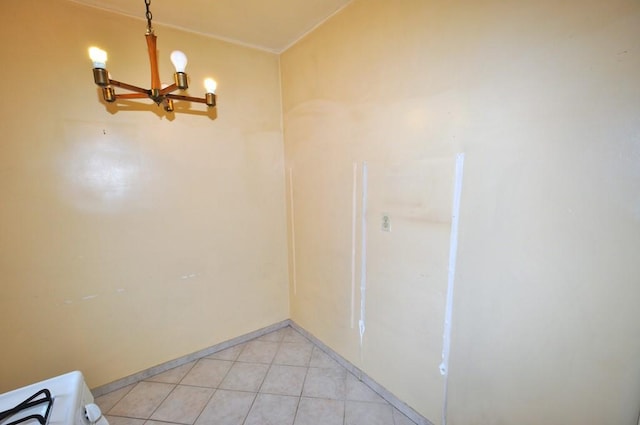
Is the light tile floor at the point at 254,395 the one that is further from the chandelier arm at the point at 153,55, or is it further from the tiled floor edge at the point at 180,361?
the chandelier arm at the point at 153,55

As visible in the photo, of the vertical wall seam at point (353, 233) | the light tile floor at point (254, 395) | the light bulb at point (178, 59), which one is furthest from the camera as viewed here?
the vertical wall seam at point (353, 233)

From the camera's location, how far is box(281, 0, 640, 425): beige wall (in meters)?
0.96

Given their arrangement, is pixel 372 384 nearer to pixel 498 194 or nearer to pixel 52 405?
pixel 498 194

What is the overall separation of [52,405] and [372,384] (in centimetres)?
182

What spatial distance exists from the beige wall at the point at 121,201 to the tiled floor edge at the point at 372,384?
681 mm

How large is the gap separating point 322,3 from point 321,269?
2005 mm

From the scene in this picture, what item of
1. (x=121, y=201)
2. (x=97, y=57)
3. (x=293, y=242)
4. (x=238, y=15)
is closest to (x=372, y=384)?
(x=293, y=242)

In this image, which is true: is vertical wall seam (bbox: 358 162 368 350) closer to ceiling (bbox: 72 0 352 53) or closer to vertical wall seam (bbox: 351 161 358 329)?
vertical wall seam (bbox: 351 161 358 329)

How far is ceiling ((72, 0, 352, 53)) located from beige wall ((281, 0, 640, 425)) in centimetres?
18

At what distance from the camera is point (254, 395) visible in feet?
6.42

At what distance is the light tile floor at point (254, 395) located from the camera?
1.76 metres

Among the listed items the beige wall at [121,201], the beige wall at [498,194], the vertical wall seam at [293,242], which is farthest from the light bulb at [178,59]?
the vertical wall seam at [293,242]

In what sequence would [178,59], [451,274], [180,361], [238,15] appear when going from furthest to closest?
[180,361]
[238,15]
[451,274]
[178,59]

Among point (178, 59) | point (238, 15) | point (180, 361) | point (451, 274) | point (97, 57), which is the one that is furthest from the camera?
point (180, 361)
